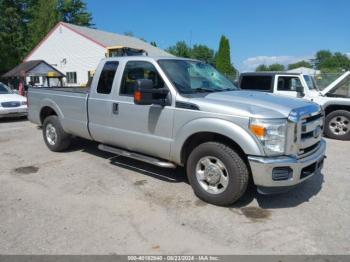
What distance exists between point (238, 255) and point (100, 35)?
31326 millimetres

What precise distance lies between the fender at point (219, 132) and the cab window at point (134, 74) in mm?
1004

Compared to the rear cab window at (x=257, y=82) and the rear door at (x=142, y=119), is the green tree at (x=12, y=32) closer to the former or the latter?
the rear cab window at (x=257, y=82)

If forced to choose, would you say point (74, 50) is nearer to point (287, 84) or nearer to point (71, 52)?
point (71, 52)

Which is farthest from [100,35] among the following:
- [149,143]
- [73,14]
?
[149,143]

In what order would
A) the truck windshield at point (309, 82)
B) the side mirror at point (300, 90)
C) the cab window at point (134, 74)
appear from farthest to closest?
the truck windshield at point (309, 82), the side mirror at point (300, 90), the cab window at point (134, 74)

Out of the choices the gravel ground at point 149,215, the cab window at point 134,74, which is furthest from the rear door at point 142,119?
the gravel ground at point 149,215

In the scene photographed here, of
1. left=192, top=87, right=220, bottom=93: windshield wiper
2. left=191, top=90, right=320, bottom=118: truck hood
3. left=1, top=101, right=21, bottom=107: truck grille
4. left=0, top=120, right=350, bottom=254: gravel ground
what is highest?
left=192, top=87, right=220, bottom=93: windshield wiper

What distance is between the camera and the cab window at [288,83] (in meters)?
10.3

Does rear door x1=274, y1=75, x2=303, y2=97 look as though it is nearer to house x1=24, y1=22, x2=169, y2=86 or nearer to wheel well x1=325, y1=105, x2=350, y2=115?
wheel well x1=325, y1=105, x2=350, y2=115

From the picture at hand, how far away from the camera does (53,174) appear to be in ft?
18.3

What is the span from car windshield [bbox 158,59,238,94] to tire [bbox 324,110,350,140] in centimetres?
509

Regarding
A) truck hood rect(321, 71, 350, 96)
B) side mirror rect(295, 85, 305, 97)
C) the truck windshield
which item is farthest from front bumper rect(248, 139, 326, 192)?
the truck windshield

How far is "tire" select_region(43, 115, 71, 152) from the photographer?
22.2 ft

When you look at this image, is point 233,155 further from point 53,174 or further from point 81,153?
point 81,153
